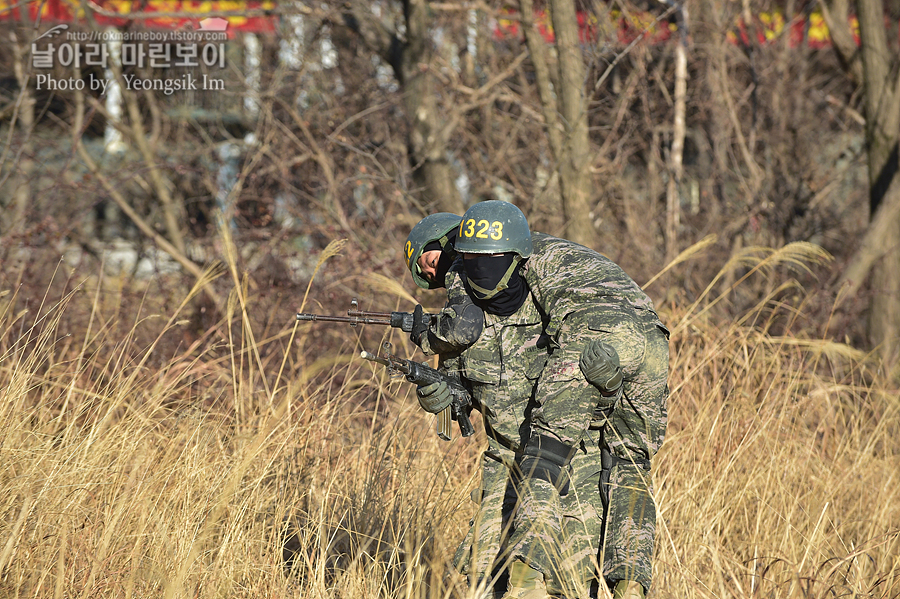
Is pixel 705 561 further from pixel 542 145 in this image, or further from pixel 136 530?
pixel 542 145

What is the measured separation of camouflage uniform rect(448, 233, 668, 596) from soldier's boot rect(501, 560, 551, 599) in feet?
0.12

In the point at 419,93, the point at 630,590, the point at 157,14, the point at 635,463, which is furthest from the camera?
the point at 419,93

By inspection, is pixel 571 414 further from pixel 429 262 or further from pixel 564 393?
pixel 429 262

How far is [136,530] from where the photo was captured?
2.84 metres

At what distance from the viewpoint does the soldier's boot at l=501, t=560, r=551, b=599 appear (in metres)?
2.40

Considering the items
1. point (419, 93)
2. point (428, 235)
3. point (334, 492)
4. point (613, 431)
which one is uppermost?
point (419, 93)

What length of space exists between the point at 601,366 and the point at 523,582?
68cm

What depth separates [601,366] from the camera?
2.37 m

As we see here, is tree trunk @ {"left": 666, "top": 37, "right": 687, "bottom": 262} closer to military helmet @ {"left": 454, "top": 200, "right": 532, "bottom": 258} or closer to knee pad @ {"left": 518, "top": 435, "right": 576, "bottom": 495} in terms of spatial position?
military helmet @ {"left": 454, "top": 200, "right": 532, "bottom": 258}

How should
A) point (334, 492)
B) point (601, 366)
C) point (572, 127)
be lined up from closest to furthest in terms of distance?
point (601, 366), point (334, 492), point (572, 127)

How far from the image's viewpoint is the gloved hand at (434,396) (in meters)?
2.57

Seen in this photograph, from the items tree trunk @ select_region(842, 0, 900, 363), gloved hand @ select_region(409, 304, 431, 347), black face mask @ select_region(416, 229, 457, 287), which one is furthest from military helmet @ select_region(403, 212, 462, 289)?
tree trunk @ select_region(842, 0, 900, 363)

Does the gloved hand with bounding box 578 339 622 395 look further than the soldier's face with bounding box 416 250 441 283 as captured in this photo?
No

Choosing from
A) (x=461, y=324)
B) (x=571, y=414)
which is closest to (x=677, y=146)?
(x=461, y=324)
